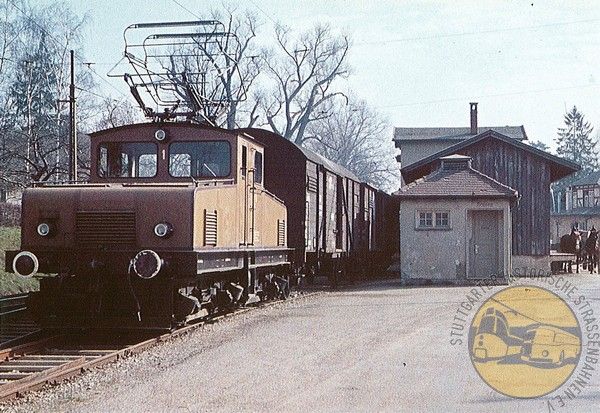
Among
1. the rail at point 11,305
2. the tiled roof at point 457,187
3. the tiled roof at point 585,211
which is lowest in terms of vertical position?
the rail at point 11,305

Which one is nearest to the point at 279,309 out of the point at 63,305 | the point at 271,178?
the point at 271,178

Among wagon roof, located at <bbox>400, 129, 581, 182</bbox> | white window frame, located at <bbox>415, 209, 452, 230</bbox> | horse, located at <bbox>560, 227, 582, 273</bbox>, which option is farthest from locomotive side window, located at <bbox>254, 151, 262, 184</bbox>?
horse, located at <bbox>560, 227, 582, 273</bbox>

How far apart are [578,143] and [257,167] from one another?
9137cm

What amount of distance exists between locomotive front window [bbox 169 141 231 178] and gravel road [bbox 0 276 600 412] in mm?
2494

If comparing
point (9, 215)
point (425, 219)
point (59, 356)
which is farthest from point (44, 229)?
point (9, 215)

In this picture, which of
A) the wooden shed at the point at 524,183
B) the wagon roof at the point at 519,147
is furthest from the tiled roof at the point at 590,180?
the wooden shed at the point at 524,183

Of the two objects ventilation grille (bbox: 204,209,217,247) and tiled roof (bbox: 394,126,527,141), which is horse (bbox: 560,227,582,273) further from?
ventilation grille (bbox: 204,209,217,247)

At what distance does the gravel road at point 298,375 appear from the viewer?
25.2ft

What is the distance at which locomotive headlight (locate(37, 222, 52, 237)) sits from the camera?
1127 cm

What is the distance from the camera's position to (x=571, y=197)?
2881 inches

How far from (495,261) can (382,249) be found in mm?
7093

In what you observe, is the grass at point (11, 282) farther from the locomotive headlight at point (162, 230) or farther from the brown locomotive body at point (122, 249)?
the locomotive headlight at point (162, 230)

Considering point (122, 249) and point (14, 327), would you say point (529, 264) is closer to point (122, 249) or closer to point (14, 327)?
point (14, 327)

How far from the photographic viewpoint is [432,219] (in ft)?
79.2
